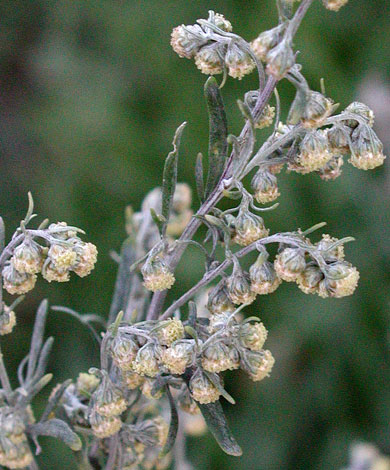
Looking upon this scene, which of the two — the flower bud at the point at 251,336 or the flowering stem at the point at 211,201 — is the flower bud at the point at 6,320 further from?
the flower bud at the point at 251,336

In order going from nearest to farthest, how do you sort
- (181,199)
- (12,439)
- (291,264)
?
1. (291,264)
2. (12,439)
3. (181,199)

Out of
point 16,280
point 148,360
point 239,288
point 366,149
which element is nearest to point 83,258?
point 16,280

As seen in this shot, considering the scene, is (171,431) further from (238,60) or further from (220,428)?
(238,60)

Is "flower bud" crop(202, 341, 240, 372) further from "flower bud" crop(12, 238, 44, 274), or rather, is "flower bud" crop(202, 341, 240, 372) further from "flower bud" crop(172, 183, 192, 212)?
"flower bud" crop(172, 183, 192, 212)

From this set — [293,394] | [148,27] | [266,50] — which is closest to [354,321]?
[293,394]

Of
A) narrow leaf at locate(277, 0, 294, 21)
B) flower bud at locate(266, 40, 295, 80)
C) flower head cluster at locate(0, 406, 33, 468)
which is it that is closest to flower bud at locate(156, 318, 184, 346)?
flower head cluster at locate(0, 406, 33, 468)
